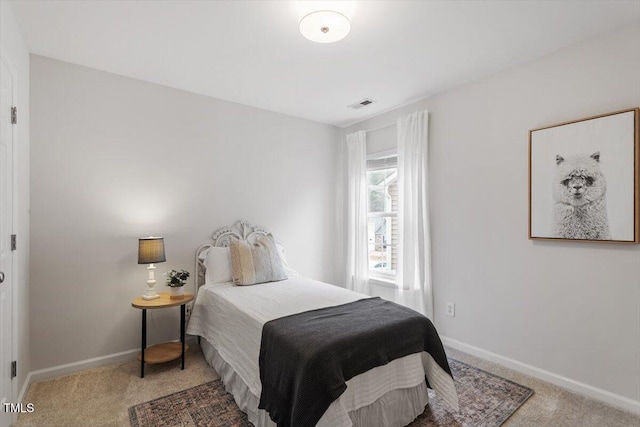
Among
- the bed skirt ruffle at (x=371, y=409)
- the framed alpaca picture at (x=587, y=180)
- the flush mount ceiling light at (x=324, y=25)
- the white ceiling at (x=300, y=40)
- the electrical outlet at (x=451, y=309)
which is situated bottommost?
the bed skirt ruffle at (x=371, y=409)

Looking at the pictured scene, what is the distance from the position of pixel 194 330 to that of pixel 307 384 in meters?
1.77

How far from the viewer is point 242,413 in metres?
2.13

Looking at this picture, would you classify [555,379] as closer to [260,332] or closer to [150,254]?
[260,332]

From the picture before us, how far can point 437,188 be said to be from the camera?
11.1 feet

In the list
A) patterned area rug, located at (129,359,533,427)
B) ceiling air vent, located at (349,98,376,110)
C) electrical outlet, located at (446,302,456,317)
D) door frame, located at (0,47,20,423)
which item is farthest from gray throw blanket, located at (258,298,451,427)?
ceiling air vent, located at (349,98,376,110)

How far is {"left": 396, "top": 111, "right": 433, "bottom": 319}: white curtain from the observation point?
3.40 m

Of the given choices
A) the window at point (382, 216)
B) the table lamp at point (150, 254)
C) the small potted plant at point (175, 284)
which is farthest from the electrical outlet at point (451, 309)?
the table lamp at point (150, 254)

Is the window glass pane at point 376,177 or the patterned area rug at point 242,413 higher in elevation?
the window glass pane at point 376,177

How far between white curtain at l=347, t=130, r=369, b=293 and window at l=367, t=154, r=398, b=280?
0.09 metres

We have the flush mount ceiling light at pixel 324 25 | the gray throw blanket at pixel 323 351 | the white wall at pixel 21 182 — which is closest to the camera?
the gray throw blanket at pixel 323 351

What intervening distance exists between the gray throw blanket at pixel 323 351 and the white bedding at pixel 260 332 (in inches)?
3.1

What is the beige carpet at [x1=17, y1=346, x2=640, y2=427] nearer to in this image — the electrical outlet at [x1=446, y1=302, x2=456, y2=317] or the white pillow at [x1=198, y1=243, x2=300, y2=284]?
the electrical outlet at [x1=446, y1=302, x2=456, y2=317]

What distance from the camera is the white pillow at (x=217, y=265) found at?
3.16 m

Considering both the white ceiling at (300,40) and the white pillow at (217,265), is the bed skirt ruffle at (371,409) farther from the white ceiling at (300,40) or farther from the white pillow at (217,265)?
the white ceiling at (300,40)
